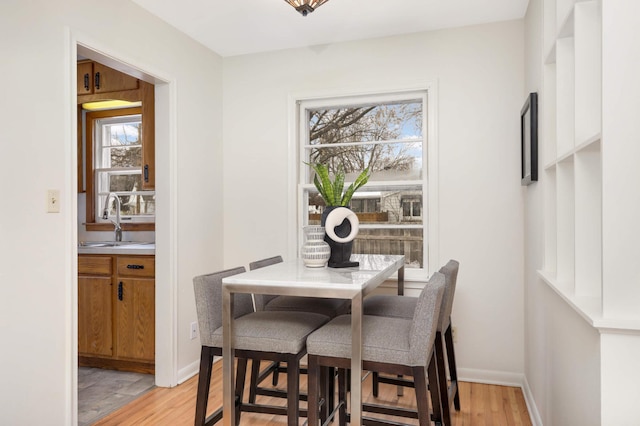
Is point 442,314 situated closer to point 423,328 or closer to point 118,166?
point 423,328

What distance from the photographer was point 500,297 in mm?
2984

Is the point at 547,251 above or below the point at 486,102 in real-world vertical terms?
below

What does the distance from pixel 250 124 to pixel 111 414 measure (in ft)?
7.38

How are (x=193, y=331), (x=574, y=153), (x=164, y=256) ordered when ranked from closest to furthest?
1. (x=574, y=153)
2. (x=164, y=256)
3. (x=193, y=331)

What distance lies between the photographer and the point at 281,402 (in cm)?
270

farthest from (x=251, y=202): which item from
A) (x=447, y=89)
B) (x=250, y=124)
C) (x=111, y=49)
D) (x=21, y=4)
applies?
(x=21, y=4)

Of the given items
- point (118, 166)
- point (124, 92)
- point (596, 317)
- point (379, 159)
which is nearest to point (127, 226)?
point (118, 166)

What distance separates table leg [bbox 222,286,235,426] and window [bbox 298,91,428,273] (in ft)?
5.42

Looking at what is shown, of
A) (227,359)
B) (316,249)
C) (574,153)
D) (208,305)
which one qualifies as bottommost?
(227,359)

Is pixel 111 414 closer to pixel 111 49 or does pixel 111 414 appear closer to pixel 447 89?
pixel 111 49

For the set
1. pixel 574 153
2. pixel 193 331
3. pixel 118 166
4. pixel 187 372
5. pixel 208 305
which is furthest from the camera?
pixel 118 166

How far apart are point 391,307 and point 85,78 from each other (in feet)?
9.67

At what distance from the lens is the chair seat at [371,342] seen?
1766 mm

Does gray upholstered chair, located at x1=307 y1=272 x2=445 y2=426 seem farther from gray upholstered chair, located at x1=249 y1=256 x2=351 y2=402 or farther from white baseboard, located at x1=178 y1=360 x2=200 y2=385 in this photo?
white baseboard, located at x1=178 y1=360 x2=200 y2=385
